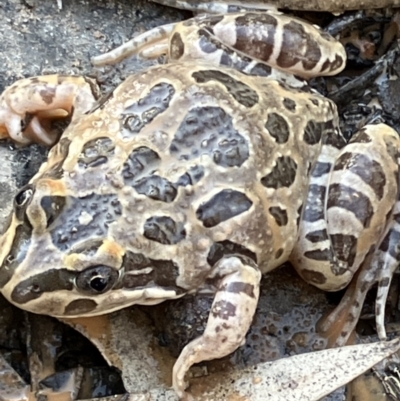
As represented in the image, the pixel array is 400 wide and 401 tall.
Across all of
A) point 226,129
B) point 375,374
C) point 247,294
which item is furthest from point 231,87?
point 375,374

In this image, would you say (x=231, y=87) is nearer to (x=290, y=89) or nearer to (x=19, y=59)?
(x=290, y=89)

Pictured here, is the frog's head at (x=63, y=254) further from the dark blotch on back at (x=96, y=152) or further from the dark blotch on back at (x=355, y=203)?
the dark blotch on back at (x=355, y=203)

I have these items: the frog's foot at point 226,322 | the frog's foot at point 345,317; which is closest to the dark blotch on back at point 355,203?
the frog's foot at point 345,317

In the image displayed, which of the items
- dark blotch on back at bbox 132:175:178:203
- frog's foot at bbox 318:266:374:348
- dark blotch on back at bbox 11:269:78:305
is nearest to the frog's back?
dark blotch on back at bbox 132:175:178:203

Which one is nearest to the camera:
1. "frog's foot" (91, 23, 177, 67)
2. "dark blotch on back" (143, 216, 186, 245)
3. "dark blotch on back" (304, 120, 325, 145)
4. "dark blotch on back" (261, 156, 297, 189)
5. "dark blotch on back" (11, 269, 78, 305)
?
"dark blotch on back" (11, 269, 78, 305)

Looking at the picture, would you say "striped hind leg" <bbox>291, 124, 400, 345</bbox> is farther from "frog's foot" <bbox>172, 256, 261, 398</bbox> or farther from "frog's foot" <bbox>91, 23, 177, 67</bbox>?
"frog's foot" <bbox>91, 23, 177, 67</bbox>

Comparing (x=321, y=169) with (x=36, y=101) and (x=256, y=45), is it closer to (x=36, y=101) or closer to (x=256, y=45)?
(x=256, y=45)
